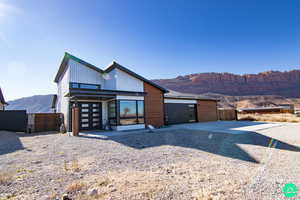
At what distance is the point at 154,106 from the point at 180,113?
388 cm

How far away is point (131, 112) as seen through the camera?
9.79 meters

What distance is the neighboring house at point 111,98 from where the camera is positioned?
368 inches

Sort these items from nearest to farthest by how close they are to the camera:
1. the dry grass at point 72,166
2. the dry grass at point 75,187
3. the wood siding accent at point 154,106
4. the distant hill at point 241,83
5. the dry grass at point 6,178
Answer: the dry grass at point 75,187, the dry grass at point 6,178, the dry grass at point 72,166, the wood siding accent at point 154,106, the distant hill at point 241,83

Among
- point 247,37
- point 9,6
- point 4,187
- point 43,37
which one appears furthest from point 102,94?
point 247,37

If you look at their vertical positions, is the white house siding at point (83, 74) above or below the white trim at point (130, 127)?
above

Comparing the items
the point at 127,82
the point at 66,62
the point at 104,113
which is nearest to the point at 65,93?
the point at 66,62

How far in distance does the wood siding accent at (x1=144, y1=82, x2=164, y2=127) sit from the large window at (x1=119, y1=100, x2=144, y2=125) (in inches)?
23.0

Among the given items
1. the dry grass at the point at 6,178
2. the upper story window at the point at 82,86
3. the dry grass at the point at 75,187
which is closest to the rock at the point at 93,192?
the dry grass at the point at 75,187

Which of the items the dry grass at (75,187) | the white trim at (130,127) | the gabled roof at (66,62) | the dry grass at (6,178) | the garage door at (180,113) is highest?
the gabled roof at (66,62)

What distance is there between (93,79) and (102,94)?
2845mm

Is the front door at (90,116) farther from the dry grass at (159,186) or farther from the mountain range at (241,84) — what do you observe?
the mountain range at (241,84)

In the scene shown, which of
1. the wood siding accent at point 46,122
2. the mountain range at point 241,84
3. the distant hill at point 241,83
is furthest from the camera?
the distant hill at point 241,83

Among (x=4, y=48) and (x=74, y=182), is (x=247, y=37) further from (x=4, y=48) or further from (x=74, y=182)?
(x=4, y=48)

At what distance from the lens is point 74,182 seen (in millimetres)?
2469
